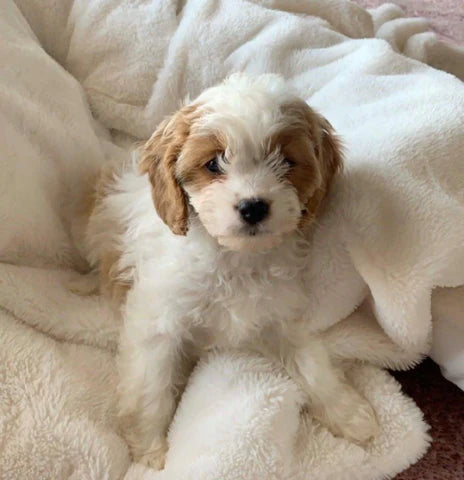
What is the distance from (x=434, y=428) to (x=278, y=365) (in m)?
0.57

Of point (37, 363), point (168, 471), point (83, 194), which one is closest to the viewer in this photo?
point (168, 471)

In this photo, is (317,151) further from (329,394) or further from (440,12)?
(440,12)

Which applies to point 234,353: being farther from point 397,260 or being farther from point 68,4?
point 68,4

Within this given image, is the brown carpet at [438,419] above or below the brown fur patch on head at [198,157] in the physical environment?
below

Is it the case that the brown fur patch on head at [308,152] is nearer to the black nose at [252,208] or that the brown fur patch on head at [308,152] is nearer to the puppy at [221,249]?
the puppy at [221,249]

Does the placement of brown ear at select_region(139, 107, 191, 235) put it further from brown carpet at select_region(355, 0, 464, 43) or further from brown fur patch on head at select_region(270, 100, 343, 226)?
brown carpet at select_region(355, 0, 464, 43)

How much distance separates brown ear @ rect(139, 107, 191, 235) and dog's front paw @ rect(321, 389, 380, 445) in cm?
79

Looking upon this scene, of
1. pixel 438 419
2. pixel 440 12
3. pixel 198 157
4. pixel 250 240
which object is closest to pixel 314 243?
pixel 250 240

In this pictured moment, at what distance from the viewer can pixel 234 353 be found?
2.13 metres

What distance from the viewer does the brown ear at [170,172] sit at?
6.21ft

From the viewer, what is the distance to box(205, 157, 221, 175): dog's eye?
181 cm

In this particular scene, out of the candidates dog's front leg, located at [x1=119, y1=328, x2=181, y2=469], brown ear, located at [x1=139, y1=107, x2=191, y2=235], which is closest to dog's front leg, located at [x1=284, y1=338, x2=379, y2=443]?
dog's front leg, located at [x1=119, y1=328, x2=181, y2=469]

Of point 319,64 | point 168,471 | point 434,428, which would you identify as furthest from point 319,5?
point 168,471

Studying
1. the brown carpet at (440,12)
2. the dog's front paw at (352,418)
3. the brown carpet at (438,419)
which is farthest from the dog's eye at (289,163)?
the brown carpet at (440,12)
